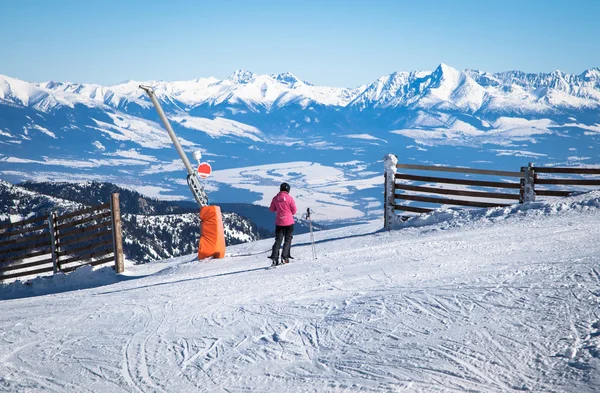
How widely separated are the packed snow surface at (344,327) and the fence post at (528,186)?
3.59 metres

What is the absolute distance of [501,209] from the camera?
14258 mm

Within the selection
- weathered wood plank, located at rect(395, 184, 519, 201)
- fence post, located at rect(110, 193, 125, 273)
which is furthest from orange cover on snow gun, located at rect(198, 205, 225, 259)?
weathered wood plank, located at rect(395, 184, 519, 201)

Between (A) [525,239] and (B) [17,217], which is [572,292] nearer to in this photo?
(A) [525,239]

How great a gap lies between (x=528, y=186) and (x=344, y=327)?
998 cm

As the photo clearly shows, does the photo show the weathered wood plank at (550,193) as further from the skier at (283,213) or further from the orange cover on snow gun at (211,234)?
the orange cover on snow gun at (211,234)

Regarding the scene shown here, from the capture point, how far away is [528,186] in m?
14.2

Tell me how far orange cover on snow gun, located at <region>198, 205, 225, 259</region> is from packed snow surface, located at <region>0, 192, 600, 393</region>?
2.42 m

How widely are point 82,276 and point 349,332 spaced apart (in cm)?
1011

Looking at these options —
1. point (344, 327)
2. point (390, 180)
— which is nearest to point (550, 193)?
point (390, 180)

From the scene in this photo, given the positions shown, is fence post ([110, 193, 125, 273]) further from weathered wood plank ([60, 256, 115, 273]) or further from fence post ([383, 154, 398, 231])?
fence post ([383, 154, 398, 231])

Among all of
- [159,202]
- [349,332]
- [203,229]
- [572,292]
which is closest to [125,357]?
[349,332]

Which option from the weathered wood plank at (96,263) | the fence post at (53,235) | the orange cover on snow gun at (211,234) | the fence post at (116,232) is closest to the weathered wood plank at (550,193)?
the orange cover on snow gun at (211,234)

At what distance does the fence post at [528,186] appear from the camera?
45.9 ft

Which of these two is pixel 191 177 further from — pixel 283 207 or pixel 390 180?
pixel 390 180
